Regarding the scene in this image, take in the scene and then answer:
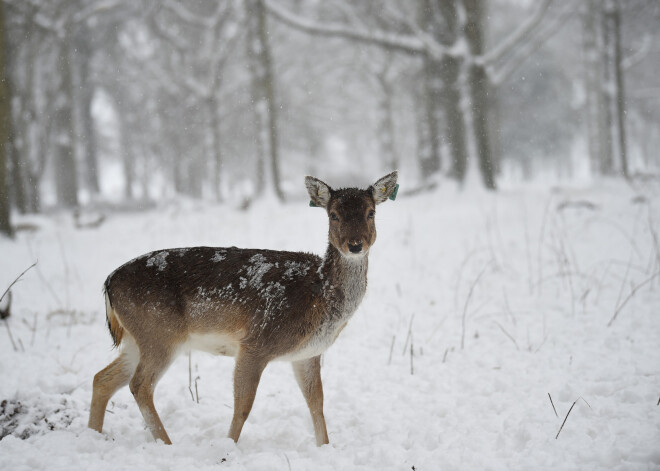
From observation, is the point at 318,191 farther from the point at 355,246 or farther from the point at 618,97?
the point at 618,97

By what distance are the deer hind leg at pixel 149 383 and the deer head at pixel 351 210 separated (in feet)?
4.95

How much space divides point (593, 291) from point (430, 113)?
13.2m

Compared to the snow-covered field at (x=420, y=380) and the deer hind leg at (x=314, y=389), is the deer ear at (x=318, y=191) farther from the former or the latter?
the snow-covered field at (x=420, y=380)

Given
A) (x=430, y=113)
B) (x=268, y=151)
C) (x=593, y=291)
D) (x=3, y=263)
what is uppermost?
(x=430, y=113)

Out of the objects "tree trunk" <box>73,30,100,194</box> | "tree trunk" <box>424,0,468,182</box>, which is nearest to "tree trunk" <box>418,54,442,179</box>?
"tree trunk" <box>424,0,468,182</box>

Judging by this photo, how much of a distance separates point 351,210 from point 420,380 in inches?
76.3

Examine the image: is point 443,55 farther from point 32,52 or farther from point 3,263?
point 32,52

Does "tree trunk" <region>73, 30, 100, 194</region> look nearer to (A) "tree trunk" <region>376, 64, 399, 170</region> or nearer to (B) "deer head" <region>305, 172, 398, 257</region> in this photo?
(A) "tree trunk" <region>376, 64, 399, 170</region>

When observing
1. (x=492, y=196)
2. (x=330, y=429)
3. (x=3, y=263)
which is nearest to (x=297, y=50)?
(x=492, y=196)

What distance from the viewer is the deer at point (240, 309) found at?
10.6ft

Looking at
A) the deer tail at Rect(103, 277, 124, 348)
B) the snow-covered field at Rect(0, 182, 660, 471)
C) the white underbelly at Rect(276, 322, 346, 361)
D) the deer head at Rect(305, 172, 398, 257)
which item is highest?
the deer head at Rect(305, 172, 398, 257)

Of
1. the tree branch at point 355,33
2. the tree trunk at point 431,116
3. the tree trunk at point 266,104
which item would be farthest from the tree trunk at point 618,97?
the tree trunk at point 266,104

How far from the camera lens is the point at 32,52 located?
15.7 m

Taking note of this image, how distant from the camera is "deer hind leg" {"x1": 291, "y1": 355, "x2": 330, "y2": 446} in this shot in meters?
3.37
